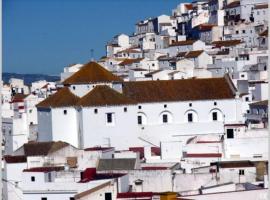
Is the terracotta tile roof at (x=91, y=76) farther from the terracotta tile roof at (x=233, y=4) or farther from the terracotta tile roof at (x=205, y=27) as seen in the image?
the terracotta tile roof at (x=233, y=4)

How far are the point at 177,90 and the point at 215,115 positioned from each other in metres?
0.91

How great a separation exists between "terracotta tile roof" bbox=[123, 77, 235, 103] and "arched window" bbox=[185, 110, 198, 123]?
267 mm

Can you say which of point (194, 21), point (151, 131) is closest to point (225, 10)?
point (194, 21)

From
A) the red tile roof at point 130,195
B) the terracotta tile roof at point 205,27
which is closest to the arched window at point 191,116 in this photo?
the red tile roof at point 130,195

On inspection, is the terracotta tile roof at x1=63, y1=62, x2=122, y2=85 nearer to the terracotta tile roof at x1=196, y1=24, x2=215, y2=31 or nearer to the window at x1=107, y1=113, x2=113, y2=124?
the window at x1=107, y1=113, x2=113, y2=124

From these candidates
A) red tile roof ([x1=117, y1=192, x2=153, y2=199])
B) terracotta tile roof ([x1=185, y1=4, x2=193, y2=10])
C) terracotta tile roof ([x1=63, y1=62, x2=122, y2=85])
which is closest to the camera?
red tile roof ([x1=117, y1=192, x2=153, y2=199])

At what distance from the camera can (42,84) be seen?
96.6 ft

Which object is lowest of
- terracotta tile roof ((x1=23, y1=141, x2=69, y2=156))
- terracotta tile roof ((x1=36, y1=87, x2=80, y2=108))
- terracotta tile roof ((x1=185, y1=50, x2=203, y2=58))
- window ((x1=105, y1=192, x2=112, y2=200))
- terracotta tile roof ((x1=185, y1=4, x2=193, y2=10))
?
window ((x1=105, y1=192, x2=112, y2=200))

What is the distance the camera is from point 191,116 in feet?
48.5

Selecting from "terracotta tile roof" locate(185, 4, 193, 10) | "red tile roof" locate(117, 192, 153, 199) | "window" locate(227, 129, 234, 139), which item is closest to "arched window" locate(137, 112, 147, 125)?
"window" locate(227, 129, 234, 139)

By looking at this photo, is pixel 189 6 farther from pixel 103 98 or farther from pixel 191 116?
pixel 103 98

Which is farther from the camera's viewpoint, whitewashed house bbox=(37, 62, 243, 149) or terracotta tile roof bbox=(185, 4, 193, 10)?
terracotta tile roof bbox=(185, 4, 193, 10)

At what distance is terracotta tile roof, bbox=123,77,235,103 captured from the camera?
14695 mm

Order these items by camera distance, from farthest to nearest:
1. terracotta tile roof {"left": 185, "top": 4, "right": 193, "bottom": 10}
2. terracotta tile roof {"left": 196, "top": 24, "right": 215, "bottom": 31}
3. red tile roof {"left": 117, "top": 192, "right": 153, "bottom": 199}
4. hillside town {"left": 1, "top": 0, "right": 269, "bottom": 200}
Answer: terracotta tile roof {"left": 185, "top": 4, "right": 193, "bottom": 10} < terracotta tile roof {"left": 196, "top": 24, "right": 215, "bottom": 31} < hillside town {"left": 1, "top": 0, "right": 269, "bottom": 200} < red tile roof {"left": 117, "top": 192, "right": 153, "bottom": 199}
